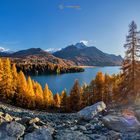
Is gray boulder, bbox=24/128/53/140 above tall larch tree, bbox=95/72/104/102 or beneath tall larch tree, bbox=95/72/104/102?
above

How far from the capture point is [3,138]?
1180 centimetres

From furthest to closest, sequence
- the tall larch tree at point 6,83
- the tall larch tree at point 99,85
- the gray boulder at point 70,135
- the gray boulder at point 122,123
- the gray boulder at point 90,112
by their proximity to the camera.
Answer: the tall larch tree at point 99,85 → the tall larch tree at point 6,83 → the gray boulder at point 90,112 → the gray boulder at point 122,123 → the gray boulder at point 70,135

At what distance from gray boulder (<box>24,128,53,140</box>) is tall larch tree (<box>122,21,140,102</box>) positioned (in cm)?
2452

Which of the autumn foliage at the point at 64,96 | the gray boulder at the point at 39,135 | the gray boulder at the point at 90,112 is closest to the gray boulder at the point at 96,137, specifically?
the gray boulder at the point at 39,135

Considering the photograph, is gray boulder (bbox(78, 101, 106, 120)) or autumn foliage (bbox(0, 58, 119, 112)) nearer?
gray boulder (bbox(78, 101, 106, 120))

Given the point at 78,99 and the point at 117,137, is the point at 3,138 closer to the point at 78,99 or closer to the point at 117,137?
the point at 117,137

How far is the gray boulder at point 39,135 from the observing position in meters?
12.1

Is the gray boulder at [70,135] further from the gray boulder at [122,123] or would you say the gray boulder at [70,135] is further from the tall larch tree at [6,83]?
the tall larch tree at [6,83]

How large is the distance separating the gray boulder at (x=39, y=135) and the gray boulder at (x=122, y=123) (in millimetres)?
3786

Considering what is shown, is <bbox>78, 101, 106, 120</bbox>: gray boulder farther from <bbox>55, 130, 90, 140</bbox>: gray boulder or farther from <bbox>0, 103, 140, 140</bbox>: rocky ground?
<bbox>55, 130, 90, 140</bbox>: gray boulder

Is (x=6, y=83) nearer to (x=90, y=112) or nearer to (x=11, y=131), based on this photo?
(x=90, y=112)

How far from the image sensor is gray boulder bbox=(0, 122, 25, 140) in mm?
11950

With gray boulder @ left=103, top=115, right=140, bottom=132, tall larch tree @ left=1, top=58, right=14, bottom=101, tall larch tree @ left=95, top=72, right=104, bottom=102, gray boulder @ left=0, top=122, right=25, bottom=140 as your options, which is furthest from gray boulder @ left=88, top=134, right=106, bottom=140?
tall larch tree @ left=95, top=72, right=104, bottom=102

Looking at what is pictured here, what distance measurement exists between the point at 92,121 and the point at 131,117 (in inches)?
102
